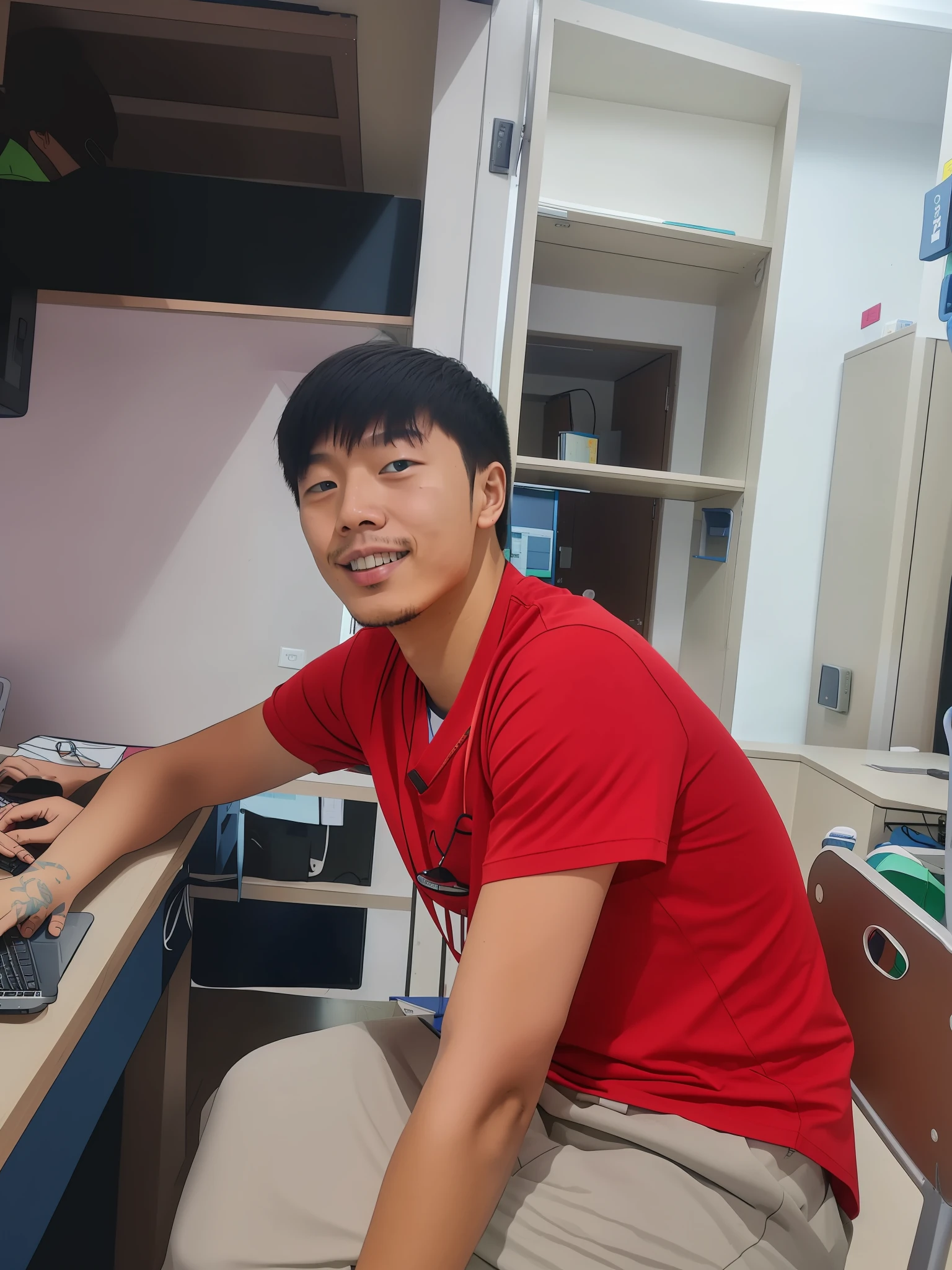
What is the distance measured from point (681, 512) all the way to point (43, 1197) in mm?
2119

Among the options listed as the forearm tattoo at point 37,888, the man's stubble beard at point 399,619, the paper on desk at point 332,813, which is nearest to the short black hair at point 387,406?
the man's stubble beard at point 399,619

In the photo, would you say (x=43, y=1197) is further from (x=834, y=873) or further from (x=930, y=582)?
(x=930, y=582)

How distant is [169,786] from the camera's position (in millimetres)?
1062

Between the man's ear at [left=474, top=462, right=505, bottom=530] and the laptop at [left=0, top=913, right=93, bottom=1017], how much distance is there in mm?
576

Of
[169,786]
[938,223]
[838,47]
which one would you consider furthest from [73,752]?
[838,47]

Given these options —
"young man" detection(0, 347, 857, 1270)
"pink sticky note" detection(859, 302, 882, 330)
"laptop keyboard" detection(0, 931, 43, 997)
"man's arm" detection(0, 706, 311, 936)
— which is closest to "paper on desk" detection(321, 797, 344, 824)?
"man's arm" detection(0, 706, 311, 936)

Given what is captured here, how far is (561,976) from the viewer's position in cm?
60

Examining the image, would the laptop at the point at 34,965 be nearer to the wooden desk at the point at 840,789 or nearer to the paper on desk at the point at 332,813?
the paper on desk at the point at 332,813

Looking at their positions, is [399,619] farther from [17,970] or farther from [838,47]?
[838,47]

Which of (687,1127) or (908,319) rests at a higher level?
(908,319)

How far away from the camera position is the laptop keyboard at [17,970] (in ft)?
2.32

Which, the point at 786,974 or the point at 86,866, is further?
the point at 86,866

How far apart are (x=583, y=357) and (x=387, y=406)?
1836 mm

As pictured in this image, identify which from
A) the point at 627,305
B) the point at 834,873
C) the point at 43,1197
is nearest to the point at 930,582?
the point at 627,305
